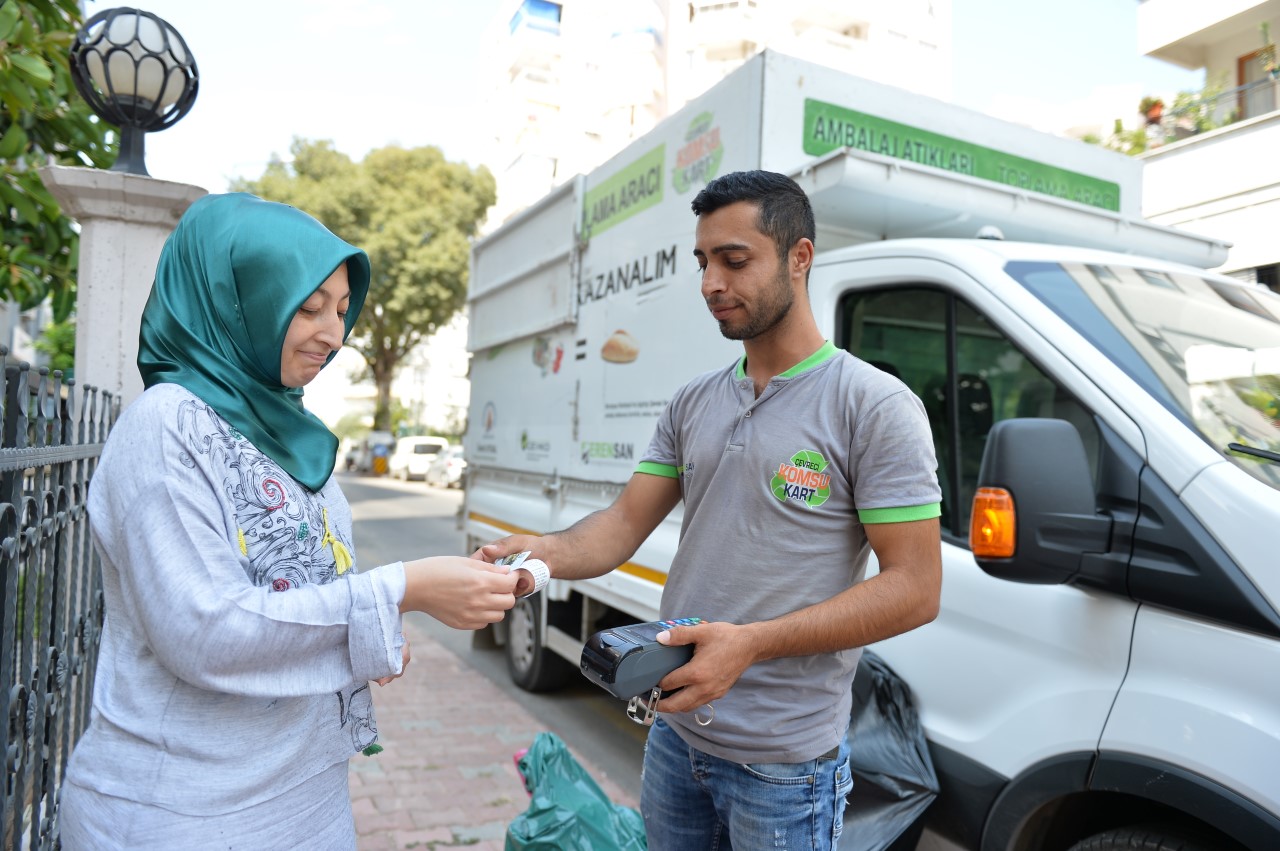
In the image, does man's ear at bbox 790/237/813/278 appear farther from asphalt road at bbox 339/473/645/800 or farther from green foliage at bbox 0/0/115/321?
asphalt road at bbox 339/473/645/800

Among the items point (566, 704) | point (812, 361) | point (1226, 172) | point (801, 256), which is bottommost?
point (566, 704)

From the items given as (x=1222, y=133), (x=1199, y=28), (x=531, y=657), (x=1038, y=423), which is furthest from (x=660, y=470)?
(x=1199, y=28)

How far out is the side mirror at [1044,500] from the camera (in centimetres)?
187

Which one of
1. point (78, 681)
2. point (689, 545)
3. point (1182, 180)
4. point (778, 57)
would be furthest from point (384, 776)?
point (1182, 180)

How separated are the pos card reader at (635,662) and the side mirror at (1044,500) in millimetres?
833

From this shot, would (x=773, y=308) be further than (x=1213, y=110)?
No

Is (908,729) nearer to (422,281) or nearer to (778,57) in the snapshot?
(778,57)

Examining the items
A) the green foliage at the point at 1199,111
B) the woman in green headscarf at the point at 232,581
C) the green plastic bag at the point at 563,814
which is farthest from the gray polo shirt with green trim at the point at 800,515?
the green foliage at the point at 1199,111

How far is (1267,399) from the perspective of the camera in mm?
2012

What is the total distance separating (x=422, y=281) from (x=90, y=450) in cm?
2431

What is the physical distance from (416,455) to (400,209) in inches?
347

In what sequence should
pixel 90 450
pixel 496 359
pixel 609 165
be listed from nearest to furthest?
pixel 90 450 → pixel 609 165 → pixel 496 359

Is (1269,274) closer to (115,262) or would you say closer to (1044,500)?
(1044,500)

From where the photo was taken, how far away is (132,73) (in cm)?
303
